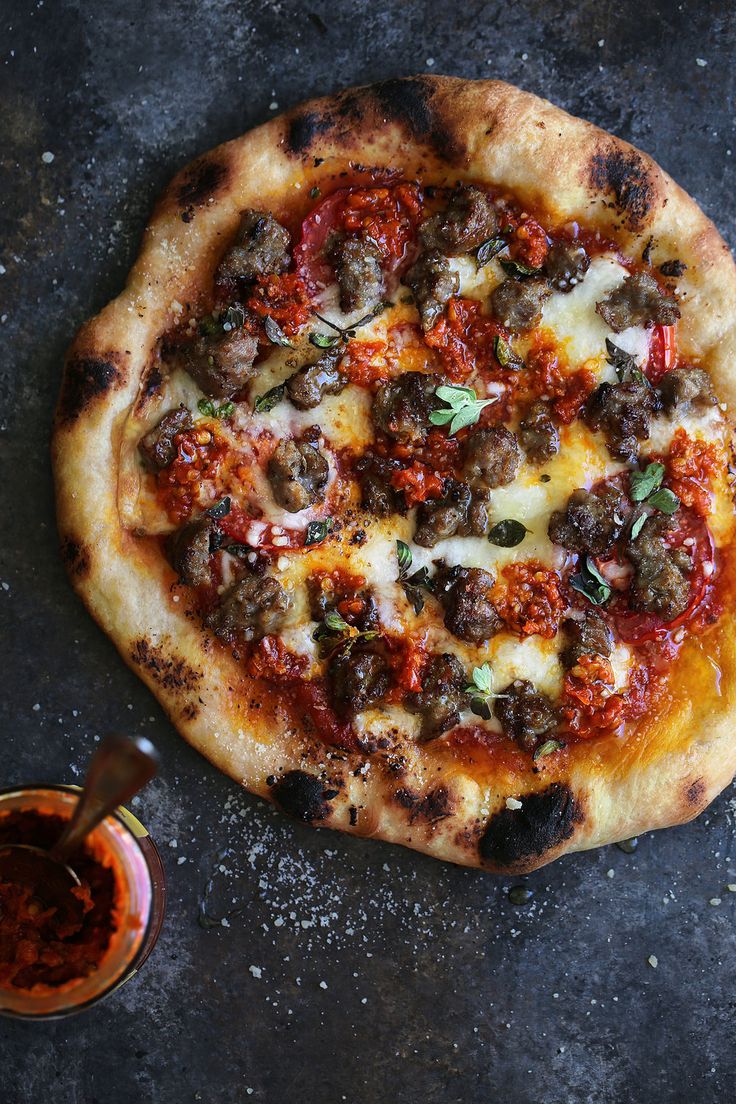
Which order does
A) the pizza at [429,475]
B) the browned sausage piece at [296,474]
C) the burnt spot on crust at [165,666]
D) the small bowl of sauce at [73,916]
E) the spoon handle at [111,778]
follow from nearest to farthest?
the spoon handle at [111,778] → the small bowl of sauce at [73,916] → the browned sausage piece at [296,474] → the pizza at [429,475] → the burnt spot on crust at [165,666]

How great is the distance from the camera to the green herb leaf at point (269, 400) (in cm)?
404

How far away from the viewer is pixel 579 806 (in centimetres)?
412

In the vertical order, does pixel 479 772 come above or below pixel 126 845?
below

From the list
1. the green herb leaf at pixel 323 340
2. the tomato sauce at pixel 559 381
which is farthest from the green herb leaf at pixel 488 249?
the green herb leaf at pixel 323 340

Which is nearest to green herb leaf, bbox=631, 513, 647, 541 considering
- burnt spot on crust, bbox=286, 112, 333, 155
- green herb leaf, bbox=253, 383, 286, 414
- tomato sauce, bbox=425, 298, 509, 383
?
tomato sauce, bbox=425, 298, 509, 383

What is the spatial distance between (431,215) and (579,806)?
8.37 feet

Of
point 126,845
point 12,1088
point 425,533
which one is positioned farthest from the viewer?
point 12,1088

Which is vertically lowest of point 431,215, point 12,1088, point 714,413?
point 12,1088

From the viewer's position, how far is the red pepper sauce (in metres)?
3.62

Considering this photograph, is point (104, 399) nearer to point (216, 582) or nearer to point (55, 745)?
point (216, 582)

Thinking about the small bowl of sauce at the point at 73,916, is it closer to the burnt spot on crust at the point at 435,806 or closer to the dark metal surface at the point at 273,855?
the dark metal surface at the point at 273,855

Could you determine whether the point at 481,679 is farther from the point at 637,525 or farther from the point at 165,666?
the point at 165,666

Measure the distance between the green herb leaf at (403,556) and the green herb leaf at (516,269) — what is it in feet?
3.94

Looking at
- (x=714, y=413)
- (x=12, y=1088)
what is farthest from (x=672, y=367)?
(x=12, y=1088)
